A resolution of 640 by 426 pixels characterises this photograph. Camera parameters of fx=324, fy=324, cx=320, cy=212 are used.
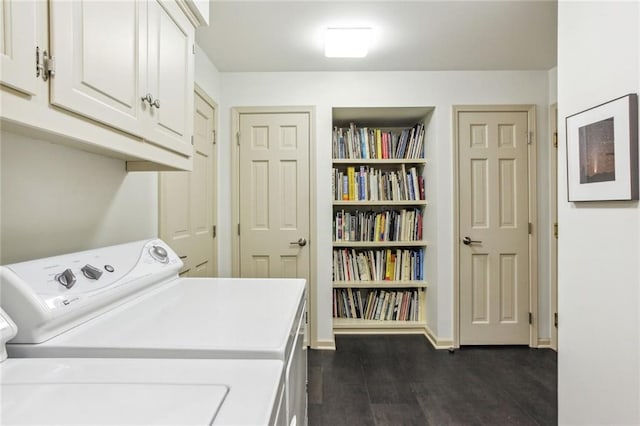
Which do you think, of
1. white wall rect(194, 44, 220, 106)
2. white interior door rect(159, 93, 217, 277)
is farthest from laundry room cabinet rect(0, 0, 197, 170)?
white wall rect(194, 44, 220, 106)

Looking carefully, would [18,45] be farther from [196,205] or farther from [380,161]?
[380,161]

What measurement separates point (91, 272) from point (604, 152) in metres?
1.92

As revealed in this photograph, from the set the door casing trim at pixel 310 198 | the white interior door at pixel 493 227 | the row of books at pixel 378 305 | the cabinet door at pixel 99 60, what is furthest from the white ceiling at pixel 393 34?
the row of books at pixel 378 305

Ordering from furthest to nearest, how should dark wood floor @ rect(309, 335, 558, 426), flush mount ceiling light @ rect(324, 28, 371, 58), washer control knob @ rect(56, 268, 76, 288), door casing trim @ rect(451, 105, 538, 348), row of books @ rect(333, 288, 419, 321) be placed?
row of books @ rect(333, 288, 419, 321) → door casing trim @ rect(451, 105, 538, 348) → flush mount ceiling light @ rect(324, 28, 371, 58) → dark wood floor @ rect(309, 335, 558, 426) → washer control knob @ rect(56, 268, 76, 288)

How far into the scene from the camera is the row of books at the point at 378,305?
3.19 m

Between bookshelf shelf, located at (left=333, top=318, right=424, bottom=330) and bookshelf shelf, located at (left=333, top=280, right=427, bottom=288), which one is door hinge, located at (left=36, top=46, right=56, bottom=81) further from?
bookshelf shelf, located at (left=333, top=318, right=424, bottom=330)

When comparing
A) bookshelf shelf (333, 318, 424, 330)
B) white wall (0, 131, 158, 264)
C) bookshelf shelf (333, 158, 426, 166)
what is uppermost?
bookshelf shelf (333, 158, 426, 166)

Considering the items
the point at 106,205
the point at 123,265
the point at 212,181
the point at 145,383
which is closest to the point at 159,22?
the point at 106,205

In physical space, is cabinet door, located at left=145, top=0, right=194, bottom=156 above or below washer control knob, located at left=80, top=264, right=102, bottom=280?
above

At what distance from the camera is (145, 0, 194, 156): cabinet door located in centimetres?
111

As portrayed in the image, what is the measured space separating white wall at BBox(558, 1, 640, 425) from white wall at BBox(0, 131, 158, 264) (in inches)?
80.3

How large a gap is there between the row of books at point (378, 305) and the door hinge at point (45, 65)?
9.42 ft

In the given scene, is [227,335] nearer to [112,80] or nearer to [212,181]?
[112,80]

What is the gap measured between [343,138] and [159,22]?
6.85 feet
